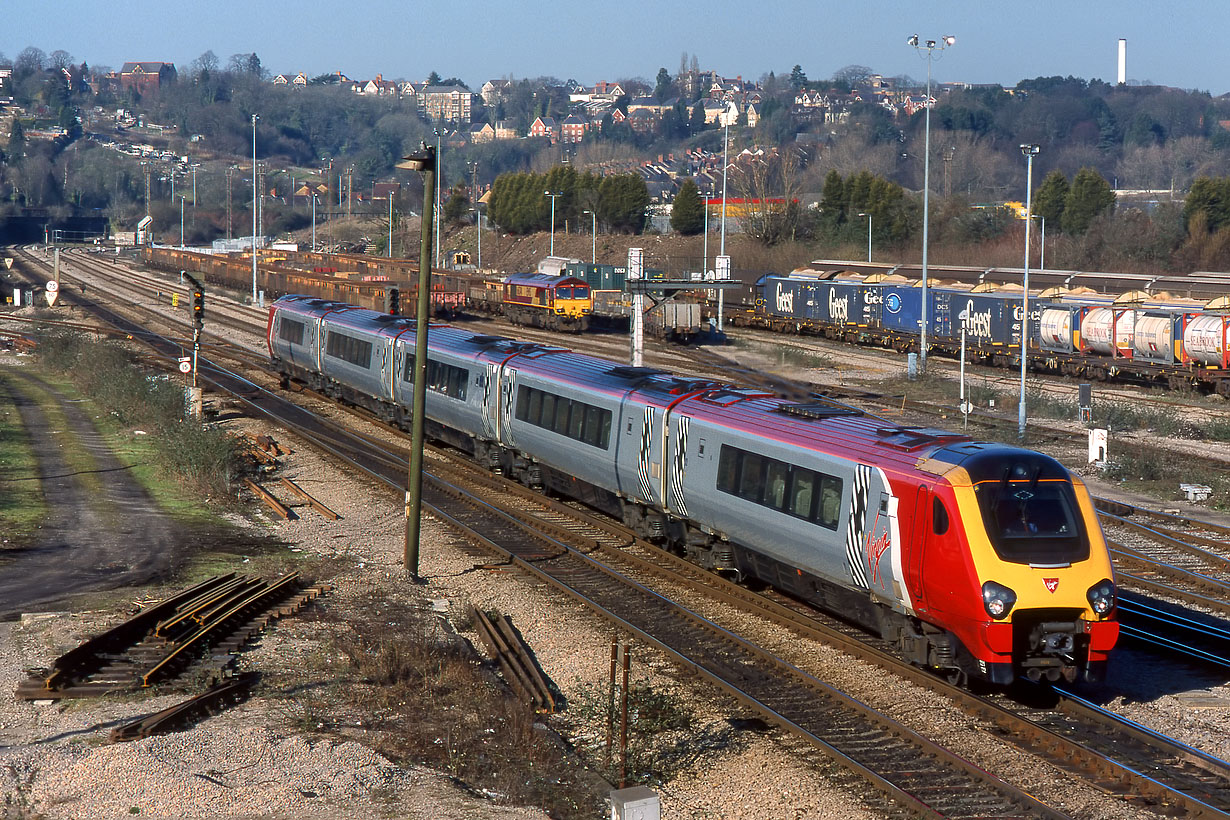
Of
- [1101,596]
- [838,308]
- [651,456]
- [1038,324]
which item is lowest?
[1101,596]

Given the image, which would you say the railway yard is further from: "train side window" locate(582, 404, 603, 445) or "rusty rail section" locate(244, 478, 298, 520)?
"train side window" locate(582, 404, 603, 445)

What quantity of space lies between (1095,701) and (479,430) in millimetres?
16175

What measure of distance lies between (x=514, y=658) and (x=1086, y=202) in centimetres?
8069

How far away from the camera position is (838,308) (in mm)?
60875

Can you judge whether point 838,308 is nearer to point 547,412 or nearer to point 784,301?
point 784,301

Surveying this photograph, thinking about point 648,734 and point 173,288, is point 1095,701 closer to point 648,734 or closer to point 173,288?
point 648,734

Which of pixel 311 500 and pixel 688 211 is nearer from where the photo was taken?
pixel 311 500

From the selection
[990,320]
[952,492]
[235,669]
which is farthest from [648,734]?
[990,320]

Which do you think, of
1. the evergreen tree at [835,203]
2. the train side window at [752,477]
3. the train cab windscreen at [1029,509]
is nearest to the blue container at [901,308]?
the train side window at [752,477]

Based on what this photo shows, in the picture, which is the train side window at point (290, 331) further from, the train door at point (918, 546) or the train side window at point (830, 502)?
the train door at point (918, 546)

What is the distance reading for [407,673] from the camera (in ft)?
46.3

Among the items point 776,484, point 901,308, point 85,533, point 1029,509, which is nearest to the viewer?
point 1029,509

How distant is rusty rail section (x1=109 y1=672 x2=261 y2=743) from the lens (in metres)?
11.9

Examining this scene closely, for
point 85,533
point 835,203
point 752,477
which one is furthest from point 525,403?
point 835,203
